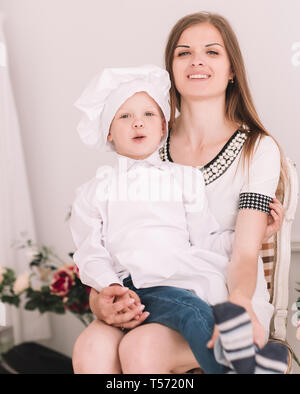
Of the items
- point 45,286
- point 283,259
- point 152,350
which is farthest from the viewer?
point 45,286

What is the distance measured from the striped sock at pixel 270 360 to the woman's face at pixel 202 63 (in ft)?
2.54

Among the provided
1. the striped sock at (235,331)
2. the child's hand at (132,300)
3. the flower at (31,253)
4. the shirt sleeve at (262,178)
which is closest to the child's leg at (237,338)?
the striped sock at (235,331)

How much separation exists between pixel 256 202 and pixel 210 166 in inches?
7.3

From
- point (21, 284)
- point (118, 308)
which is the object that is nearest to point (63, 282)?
point (21, 284)

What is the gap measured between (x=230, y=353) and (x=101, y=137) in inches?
28.7

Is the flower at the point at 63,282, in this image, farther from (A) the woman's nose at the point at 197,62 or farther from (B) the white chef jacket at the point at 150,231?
(A) the woman's nose at the point at 197,62

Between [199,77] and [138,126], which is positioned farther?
[199,77]

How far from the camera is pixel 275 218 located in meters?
1.36

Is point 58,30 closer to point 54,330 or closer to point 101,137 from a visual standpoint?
point 101,137

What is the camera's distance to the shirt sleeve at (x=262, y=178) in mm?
1333

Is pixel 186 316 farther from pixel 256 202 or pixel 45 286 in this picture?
pixel 45 286

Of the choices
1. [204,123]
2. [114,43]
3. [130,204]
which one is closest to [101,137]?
[130,204]

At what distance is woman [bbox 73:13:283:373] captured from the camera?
1082 millimetres

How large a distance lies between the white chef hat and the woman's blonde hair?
196 millimetres
